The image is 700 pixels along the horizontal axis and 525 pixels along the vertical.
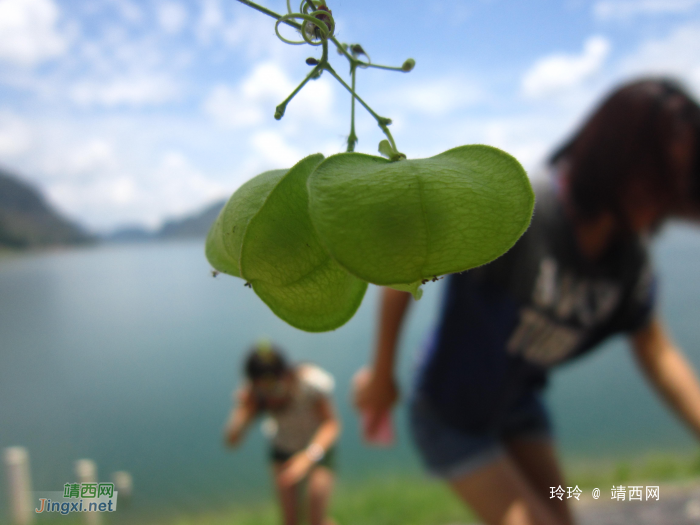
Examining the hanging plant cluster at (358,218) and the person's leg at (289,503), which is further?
the person's leg at (289,503)

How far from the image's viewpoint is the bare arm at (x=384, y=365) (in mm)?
1763

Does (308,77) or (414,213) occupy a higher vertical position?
(308,77)

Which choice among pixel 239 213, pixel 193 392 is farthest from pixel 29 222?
pixel 239 213

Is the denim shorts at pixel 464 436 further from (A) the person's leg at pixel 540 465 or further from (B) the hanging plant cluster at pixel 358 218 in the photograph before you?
(B) the hanging plant cluster at pixel 358 218

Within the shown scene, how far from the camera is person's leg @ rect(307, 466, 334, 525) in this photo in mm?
4062

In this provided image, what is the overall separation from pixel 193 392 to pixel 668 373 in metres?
10.9

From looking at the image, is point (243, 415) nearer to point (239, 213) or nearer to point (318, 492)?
point (318, 492)

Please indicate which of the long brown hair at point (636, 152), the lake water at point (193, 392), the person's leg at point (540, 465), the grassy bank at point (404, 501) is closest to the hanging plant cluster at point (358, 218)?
the long brown hair at point (636, 152)

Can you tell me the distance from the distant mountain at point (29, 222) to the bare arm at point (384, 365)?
31095 millimetres

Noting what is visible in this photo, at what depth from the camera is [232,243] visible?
1.92 feet

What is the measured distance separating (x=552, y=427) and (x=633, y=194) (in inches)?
46.1

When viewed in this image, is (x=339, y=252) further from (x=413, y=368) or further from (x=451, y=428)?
(x=413, y=368)

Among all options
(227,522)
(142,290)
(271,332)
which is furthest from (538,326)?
(142,290)

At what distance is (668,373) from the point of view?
207 centimetres
